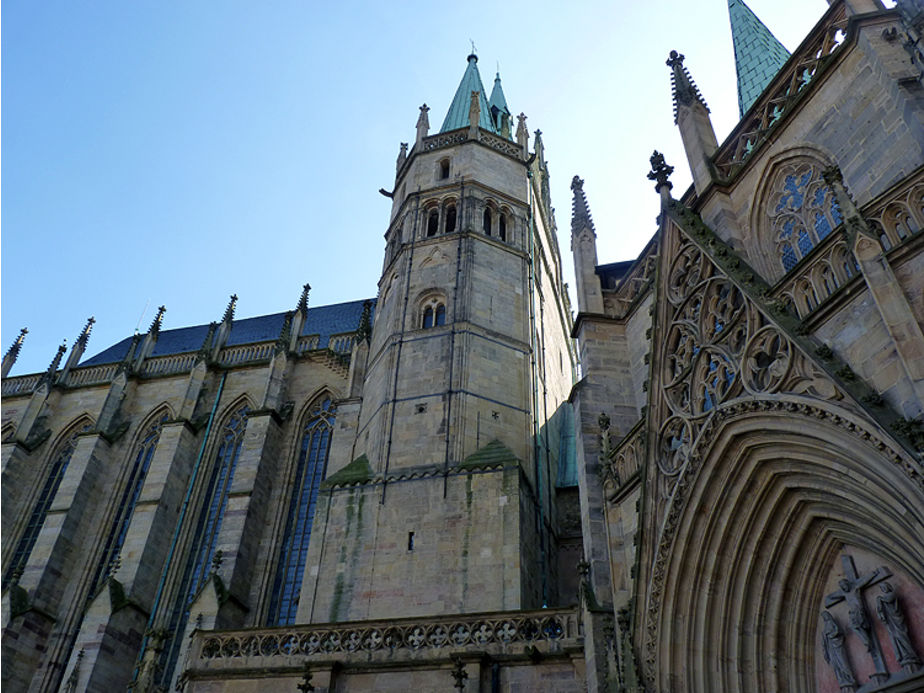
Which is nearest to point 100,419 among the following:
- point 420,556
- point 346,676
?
point 420,556

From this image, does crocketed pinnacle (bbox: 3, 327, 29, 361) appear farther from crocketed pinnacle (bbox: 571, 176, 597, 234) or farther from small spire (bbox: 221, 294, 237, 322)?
crocketed pinnacle (bbox: 571, 176, 597, 234)

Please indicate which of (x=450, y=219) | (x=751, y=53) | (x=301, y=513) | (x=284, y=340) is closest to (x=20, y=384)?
(x=284, y=340)

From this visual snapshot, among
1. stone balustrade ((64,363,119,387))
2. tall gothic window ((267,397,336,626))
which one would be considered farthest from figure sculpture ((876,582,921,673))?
stone balustrade ((64,363,119,387))

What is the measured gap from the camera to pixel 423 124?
2425 cm

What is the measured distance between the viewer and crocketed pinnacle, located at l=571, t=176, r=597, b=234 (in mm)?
13727

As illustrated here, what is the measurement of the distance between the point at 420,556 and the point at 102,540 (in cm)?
1138

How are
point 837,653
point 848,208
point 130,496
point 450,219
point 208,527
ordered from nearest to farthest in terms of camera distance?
1. point 848,208
2. point 837,653
3. point 208,527
4. point 450,219
5. point 130,496

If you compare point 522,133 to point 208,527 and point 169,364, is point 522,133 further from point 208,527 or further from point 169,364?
point 208,527

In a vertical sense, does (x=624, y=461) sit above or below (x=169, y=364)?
below

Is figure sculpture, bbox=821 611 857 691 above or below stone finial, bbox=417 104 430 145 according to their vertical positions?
below

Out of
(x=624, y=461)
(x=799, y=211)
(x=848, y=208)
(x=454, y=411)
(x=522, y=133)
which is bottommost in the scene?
(x=624, y=461)

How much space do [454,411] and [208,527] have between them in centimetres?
855

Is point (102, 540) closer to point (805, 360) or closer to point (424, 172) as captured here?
point (424, 172)

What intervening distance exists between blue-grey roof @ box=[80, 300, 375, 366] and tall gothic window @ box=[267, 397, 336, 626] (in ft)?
20.5
